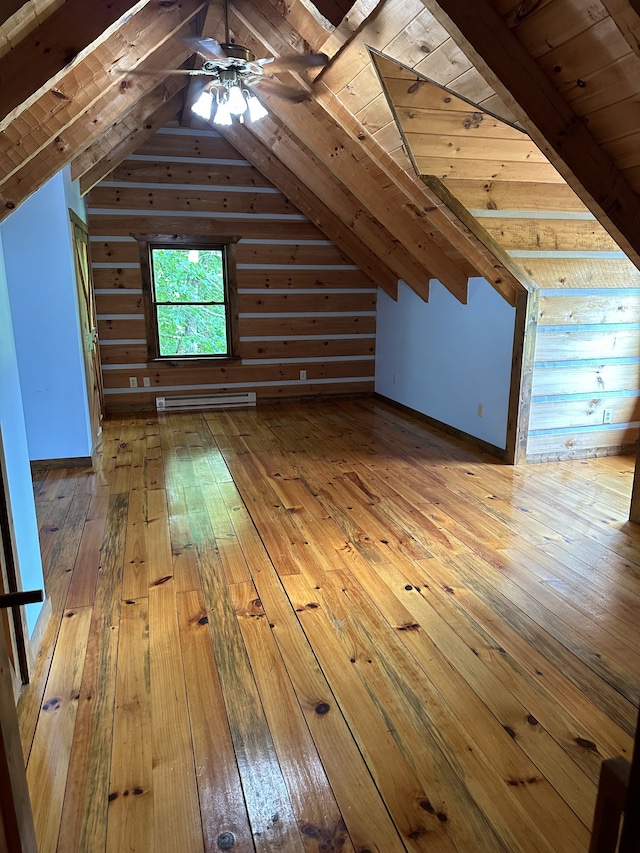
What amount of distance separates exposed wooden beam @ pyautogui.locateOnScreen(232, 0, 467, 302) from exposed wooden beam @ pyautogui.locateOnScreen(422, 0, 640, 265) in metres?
1.71

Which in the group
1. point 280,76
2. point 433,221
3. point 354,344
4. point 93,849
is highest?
point 280,76

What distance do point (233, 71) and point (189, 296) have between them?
363 centimetres

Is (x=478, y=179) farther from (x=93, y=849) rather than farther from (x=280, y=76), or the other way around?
(x=93, y=849)

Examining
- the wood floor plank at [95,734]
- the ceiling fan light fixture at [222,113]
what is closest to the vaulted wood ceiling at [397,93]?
the ceiling fan light fixture at [222,113]

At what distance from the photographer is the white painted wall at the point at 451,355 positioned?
438cm

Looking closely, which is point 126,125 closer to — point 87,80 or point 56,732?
point 87,80

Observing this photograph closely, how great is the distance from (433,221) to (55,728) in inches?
145

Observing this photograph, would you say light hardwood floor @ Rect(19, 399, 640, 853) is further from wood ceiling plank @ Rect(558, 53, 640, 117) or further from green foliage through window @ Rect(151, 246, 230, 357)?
green foliage through window @ Rect(151, 246, 230, 357)

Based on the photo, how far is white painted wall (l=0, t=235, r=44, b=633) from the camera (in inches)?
75.5

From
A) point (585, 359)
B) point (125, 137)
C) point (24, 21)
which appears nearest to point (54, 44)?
point (24, 21)

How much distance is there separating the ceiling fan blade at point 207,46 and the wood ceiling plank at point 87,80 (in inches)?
13.9

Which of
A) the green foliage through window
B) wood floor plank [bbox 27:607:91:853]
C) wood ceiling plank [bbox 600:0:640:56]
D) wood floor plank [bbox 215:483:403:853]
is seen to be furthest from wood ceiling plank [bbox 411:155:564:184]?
the green foliage through window

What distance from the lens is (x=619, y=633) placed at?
212 cm

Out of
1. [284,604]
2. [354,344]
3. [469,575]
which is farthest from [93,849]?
[354,344]
